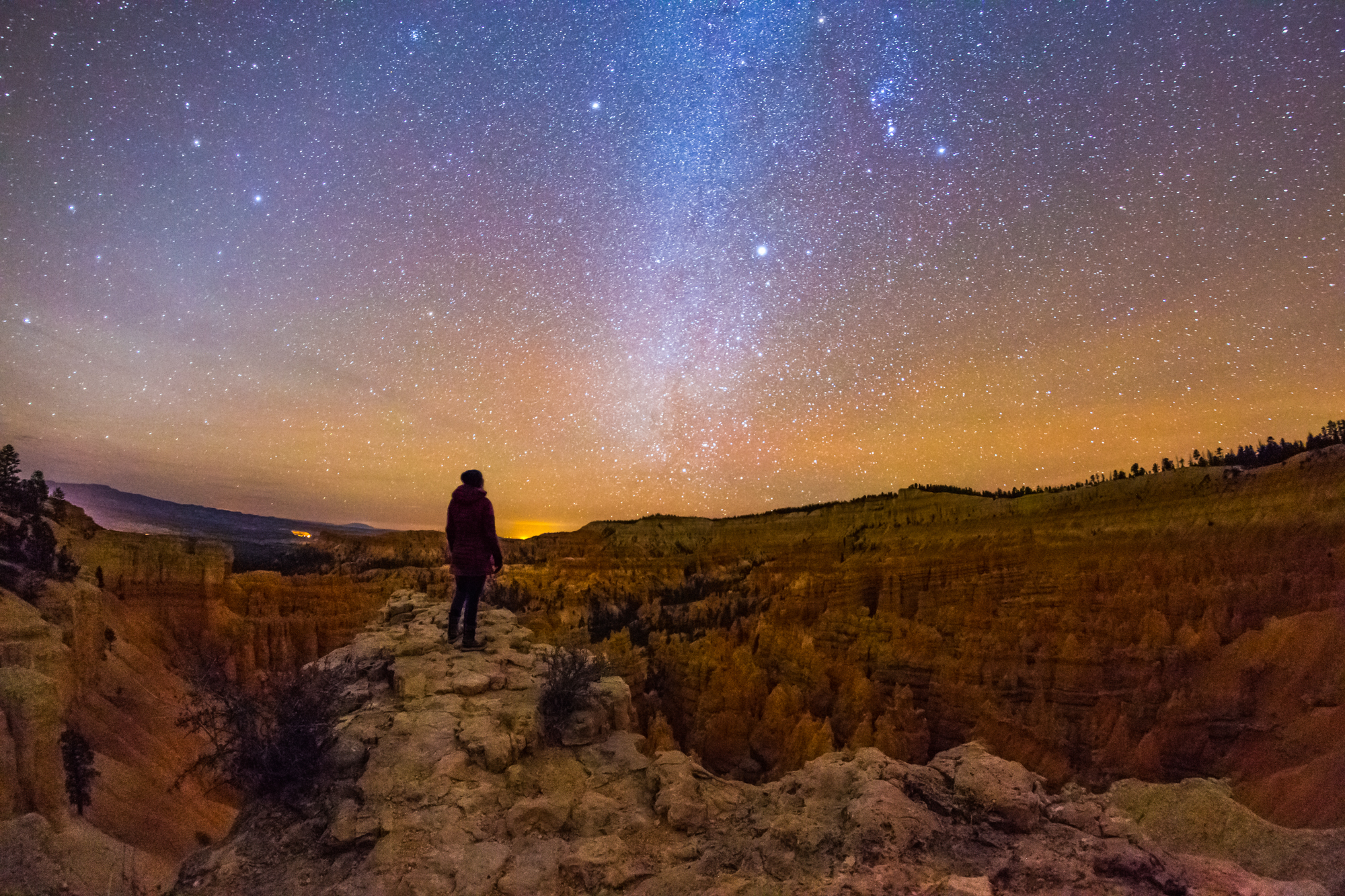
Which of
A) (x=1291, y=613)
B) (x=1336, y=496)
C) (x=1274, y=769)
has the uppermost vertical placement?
(x=1336, y=496)

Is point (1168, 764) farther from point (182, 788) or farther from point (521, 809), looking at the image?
point (182, 788)

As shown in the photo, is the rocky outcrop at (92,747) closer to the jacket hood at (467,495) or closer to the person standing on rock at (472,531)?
the person standing on rock at (472,531)

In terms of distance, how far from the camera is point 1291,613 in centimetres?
1118

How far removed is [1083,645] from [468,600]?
1326cm

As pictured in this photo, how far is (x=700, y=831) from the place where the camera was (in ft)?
12.4

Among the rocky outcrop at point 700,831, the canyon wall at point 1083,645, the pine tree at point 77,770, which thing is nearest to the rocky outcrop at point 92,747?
the pine tree at point 77,770

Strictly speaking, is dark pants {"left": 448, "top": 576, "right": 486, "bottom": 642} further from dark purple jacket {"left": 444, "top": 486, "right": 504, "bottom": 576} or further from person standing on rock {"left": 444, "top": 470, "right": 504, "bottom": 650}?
dark purple jacket {"left": 444, "top": 486, "right": 504, "bottom": 576}

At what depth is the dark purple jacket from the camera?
6574 millimetres

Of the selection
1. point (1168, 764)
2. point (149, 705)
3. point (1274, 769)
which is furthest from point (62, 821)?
point (1168, 764)

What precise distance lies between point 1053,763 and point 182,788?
58.7 feet

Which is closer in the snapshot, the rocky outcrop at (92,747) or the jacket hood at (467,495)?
the rocky outcrop at (92,747)

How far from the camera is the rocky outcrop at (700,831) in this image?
10.0ft

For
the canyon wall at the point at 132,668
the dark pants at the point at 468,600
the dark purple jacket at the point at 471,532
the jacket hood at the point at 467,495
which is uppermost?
the jacket hood at the point at 467,495

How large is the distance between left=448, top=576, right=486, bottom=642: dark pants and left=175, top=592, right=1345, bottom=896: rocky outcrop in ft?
6.69
